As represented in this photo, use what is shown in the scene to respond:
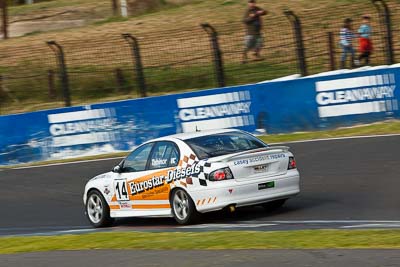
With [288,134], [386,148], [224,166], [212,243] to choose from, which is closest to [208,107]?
[288,134]

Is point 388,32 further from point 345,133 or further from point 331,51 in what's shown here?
point 345,133

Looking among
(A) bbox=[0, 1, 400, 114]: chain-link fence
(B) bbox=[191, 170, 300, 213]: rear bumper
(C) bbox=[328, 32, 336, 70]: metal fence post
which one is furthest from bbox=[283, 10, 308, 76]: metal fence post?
(B) bbox=[191, 170, 300, 213]: rear bumper

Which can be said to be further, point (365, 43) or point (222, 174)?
point (365, 43)

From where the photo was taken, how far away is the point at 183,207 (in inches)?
516

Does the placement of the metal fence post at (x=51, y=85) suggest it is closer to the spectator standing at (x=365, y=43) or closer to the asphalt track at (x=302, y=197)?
the asphalt track at (x=302, y=197)

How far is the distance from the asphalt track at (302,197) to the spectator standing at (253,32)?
6.01m

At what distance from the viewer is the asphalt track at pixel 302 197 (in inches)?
492

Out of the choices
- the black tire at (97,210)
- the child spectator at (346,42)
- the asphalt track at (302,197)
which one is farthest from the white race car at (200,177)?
the child spectator at (346,42)

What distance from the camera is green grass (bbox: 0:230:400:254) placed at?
31.0 ft

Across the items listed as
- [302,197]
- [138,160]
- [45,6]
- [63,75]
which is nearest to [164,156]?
[138,160]

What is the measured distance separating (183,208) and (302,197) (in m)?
2.33

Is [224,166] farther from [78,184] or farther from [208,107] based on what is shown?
[208,107]

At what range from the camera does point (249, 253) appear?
30.3 feet

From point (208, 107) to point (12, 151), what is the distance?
211 inches
